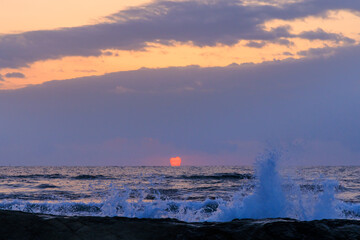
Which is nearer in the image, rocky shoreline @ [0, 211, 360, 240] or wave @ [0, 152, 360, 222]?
rocky shoreline @ [0, 211, 360, 240]

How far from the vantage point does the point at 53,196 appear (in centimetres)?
1986

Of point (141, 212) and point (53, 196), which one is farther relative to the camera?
point (53, 196)

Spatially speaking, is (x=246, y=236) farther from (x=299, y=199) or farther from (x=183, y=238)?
(x=299, y=199)

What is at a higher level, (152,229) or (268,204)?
(152,229)

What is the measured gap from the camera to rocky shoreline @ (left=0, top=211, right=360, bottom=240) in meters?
3.84

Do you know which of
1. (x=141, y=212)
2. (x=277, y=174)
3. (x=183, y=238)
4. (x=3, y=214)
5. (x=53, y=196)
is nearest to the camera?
(x=183, y=238)

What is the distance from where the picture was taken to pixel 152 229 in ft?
13.0

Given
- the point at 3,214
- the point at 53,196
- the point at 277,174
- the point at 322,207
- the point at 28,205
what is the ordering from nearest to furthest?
the point at 3,214 → the point at 322,207 → the point at 277,174 → the point at 28,205 → the point at 53,196

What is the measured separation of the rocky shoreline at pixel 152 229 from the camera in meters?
3.84

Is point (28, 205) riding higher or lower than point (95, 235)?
lower

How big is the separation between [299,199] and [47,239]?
5.54 metres

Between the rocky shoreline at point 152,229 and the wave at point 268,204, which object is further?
the wave at point 268,204

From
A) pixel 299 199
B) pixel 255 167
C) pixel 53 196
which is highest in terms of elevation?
pixel 255 167

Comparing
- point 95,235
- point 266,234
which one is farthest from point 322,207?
point 95,235
